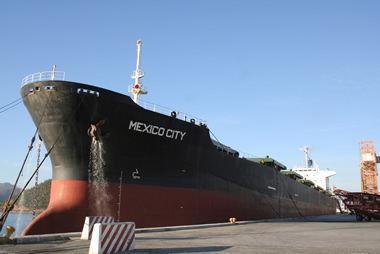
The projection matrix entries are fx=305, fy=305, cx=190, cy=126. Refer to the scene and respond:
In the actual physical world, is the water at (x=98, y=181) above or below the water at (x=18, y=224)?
above

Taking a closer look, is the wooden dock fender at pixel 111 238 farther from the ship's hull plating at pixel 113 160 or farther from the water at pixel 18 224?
the water at pixel 18 224

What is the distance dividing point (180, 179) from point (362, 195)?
47.9ft

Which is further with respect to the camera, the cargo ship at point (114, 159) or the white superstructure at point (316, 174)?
the white superstructure at point (316, 174)

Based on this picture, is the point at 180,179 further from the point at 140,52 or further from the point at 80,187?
the point at 140,52

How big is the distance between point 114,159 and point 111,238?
5.76 meters

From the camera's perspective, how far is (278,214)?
23969 millimetres

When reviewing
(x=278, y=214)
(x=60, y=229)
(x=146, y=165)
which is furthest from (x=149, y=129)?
(x=278, y=214)

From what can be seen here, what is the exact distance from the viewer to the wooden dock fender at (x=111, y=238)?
6.19 metres

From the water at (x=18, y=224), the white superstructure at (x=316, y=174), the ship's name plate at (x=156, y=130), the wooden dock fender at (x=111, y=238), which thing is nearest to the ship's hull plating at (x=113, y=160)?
the ship's name plate at (x=156, y=130)

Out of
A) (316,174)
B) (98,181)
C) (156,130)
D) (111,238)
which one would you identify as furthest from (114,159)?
(316,174)

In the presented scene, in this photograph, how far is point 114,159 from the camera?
473 inches

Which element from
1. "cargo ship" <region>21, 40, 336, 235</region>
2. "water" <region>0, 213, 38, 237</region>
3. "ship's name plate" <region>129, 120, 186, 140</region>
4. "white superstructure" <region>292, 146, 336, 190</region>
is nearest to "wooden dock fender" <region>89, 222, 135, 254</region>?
"cargo ship" <region>21, 40, 336, 235</region>

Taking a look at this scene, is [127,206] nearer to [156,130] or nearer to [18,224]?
[156,130]

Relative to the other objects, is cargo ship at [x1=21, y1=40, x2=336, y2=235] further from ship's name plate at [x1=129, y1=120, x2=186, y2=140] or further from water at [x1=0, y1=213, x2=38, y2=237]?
water at [x1=0, y1=213, x2=38, y2=237]
